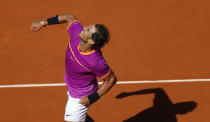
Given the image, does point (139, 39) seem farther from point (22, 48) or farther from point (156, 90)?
point (22, 48)

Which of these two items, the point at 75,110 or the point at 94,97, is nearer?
the point at 94,97

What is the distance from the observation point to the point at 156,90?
26.8 ft

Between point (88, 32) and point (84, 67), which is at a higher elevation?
point (88, 32)

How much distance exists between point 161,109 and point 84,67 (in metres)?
2.89

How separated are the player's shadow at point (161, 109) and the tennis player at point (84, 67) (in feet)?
6.26

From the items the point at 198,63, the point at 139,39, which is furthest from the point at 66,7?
the point at 198,63

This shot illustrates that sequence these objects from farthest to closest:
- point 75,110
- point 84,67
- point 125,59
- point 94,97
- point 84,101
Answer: point 125,59
point 75,110
point 84,101
point 94,97
point 84,67

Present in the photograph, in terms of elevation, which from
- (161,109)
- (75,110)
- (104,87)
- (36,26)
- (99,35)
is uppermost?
(36,26)

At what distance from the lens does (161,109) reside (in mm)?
7711

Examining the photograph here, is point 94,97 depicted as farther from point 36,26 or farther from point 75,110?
point 36,26

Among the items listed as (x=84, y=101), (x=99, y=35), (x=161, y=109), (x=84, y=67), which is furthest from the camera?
(x=161, y=109)

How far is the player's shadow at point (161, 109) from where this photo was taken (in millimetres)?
7512

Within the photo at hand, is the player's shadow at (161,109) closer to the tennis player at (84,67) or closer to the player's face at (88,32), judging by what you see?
the tennis player at (84,67)

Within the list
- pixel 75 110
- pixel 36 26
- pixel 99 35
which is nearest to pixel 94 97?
pixel 75 110
